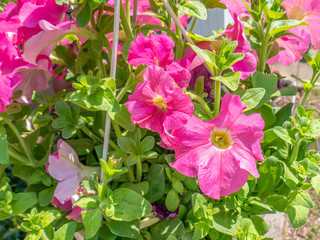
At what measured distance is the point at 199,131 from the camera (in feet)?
1.87

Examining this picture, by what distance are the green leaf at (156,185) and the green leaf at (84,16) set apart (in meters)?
0.29

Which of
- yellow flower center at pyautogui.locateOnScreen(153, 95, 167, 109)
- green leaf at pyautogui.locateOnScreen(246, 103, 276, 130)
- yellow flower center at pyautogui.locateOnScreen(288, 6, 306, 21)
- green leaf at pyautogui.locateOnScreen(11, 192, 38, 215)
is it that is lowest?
green leaf at pyautogui.locateOnScreen(11, 192, 38, 215)

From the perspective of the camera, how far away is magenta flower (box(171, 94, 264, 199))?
0.55 m

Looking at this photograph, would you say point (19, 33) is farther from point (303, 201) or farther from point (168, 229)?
point (303, 201)

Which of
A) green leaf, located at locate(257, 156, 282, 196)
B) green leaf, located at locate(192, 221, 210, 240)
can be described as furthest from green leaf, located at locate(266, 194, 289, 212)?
green leaf, located at locate(192, 221, 210, 240)

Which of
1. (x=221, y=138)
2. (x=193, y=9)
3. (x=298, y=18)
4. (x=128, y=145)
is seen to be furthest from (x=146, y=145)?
(x=298, y=18)

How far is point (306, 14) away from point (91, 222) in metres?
0.55

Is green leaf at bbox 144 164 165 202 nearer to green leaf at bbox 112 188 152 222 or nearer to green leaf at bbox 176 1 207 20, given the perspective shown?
Answer: green leaf at bbox 112 188 152 222

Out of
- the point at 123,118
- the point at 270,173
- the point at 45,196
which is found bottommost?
the point at 45,196

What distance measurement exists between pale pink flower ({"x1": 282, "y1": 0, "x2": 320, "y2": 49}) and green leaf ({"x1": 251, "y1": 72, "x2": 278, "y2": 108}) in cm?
12

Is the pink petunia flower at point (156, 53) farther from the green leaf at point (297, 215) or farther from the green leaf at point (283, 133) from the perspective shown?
the green leaf at point (297, 215)

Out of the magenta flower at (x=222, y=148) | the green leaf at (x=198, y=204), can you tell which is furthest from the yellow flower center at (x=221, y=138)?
the green leaf at (x=198, y=204)

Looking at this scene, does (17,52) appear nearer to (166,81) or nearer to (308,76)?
(166,81)

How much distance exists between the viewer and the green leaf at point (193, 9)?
0.59 metres
